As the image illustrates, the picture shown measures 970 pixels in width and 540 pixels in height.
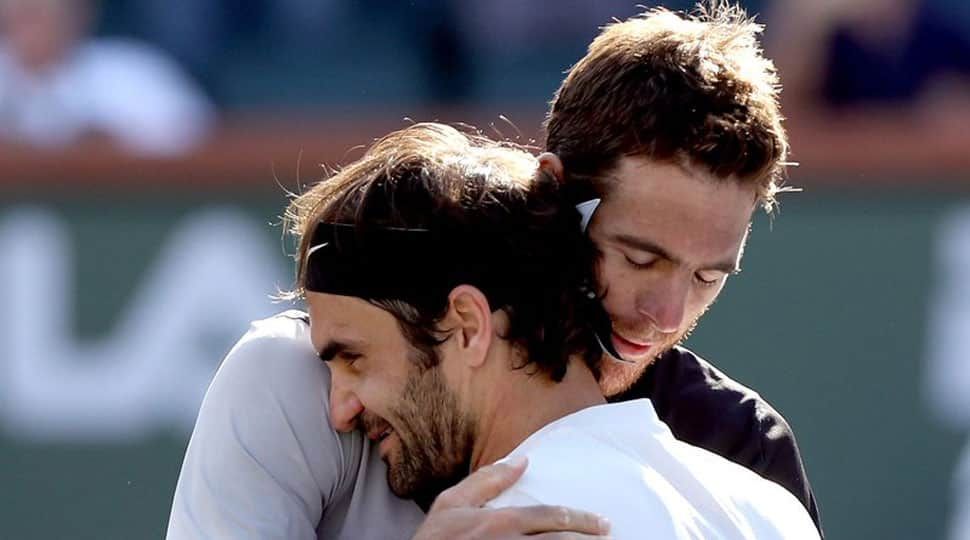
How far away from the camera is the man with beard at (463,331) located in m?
2.30

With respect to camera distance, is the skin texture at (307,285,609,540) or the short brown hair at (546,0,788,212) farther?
the short brown hair at (546,0,788,212)

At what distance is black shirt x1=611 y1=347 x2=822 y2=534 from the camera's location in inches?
116

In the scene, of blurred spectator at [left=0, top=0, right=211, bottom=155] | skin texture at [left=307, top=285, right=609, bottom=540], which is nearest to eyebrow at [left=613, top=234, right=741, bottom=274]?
skin texture at [left=307, top=285, right=609, bottom=540]

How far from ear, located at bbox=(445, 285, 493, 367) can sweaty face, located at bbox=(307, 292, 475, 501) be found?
49 mm

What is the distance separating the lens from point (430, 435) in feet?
7.91

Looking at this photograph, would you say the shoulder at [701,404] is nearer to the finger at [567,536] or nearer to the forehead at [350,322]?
the forehead at [350,322]

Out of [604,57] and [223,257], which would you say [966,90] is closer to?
[223,257]

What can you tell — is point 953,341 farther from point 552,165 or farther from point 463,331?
point 463,331

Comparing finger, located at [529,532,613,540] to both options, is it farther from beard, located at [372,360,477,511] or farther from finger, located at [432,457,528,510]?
beard, located at [372,360,477,511]

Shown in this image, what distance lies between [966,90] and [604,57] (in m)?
4.20

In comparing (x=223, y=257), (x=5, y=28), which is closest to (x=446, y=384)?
(x=223, y=257)

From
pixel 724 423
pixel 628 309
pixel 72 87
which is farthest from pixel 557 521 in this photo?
pixel 72 87

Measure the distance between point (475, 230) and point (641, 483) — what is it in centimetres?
43

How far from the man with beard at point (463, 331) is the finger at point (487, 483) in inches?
1.7
